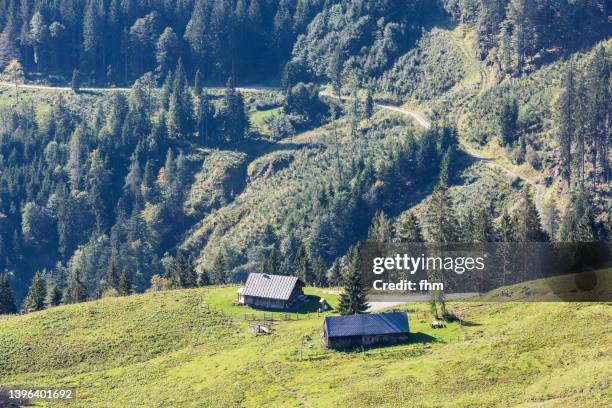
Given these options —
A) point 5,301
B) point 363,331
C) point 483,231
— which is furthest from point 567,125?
point 5,301

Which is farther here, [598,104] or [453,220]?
[598,104]

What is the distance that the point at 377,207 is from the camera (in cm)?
19150

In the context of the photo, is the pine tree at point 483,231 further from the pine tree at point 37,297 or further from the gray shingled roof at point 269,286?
the pine tree at point 37,297

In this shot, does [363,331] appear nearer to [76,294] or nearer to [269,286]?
[269,286]

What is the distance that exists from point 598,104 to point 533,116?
14227mm

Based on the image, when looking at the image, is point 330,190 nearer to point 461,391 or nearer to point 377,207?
point 377,207

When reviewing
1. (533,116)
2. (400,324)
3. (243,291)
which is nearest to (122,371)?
(243,291)

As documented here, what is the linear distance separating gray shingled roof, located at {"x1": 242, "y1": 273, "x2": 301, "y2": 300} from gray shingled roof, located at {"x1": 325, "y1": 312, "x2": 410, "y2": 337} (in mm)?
19728

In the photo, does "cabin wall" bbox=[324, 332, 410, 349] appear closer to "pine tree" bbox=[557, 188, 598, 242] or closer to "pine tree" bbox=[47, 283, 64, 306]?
"pine tree" bbox=[557, 188, 598, 242]

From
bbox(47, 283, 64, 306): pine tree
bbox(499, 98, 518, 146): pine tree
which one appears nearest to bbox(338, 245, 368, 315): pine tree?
bbox(47, 283, 64, 306): pine tree

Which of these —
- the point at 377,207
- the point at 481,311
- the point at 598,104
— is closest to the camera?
the point at 481,311

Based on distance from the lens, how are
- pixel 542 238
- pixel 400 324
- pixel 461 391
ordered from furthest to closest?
pixel 542 238 → pixel 400 324 → pixel 461 391

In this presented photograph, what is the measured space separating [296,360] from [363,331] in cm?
848

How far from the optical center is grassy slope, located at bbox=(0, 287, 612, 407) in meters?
87.7
